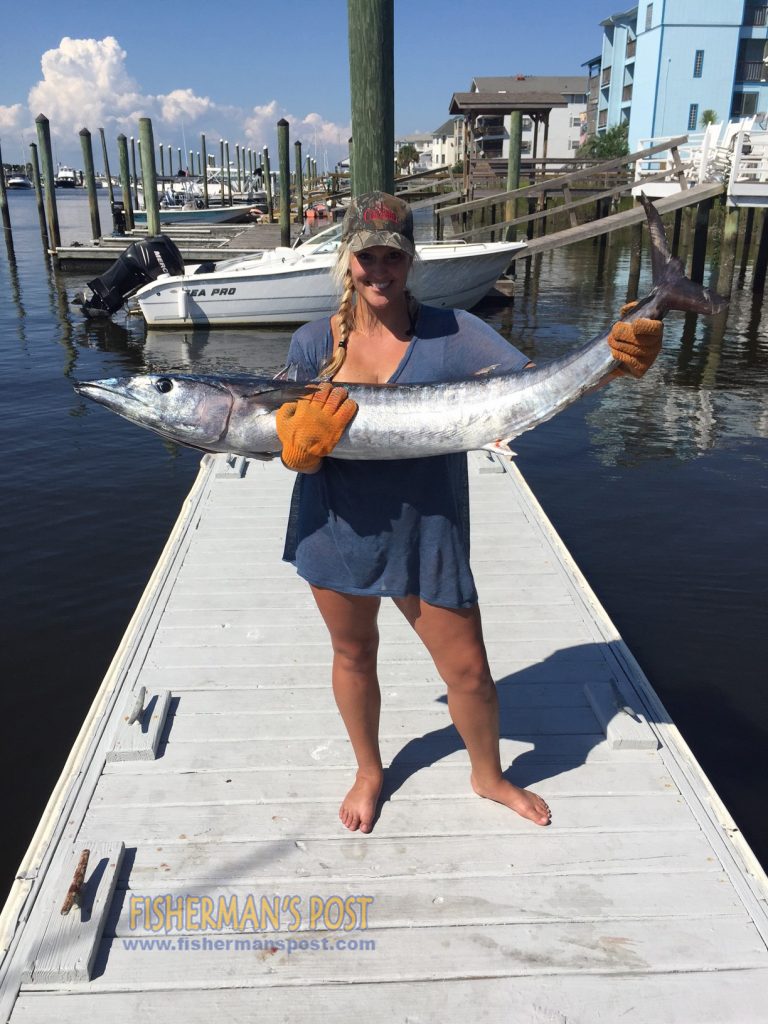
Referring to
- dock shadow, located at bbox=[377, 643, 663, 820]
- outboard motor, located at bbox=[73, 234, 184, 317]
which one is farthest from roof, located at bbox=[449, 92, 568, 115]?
dock shadow, located at bbox=[377, 643, 663, 820]

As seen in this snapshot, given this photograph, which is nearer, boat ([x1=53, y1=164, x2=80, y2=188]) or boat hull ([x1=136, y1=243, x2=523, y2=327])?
boat hull ([x1=136, y1=243, x2=523, y2=327])

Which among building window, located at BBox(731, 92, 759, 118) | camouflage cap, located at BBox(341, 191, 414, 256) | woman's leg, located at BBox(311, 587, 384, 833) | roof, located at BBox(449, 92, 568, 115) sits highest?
building window, located at BBox(731, 92, 759, 118)

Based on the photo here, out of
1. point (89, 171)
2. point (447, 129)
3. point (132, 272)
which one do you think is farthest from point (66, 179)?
point (132, 272)

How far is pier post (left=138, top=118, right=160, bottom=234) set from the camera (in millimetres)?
26438

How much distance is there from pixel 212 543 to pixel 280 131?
24.9 meters

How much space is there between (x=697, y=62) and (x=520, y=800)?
2302 inches

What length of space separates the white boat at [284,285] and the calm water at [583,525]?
138 centimetres

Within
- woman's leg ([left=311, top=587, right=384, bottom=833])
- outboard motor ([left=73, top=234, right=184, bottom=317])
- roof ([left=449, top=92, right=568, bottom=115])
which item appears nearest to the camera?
woman's leg ([left=311, top=587, right=384, bottom=833])

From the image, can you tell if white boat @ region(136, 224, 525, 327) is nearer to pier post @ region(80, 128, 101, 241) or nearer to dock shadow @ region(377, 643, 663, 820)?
dock shadow @ region(377, 643, 663, 820)

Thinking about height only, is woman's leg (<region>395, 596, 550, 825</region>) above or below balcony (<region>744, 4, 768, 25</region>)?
below

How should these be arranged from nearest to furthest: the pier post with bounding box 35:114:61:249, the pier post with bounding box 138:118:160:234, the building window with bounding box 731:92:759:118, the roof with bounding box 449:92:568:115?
the pier post with bounding box 138:118:160:234 → the pier post with bounding box 35:114:61:249 → the roof with bounding box 449:92:568:115 → the building window with bounding box 731:92:759:118

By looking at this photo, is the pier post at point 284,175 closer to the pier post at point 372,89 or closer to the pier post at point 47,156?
the pier post at point 47,156

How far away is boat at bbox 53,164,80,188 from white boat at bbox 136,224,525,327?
132399 millimetres

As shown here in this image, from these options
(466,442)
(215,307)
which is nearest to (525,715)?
(466,442)
